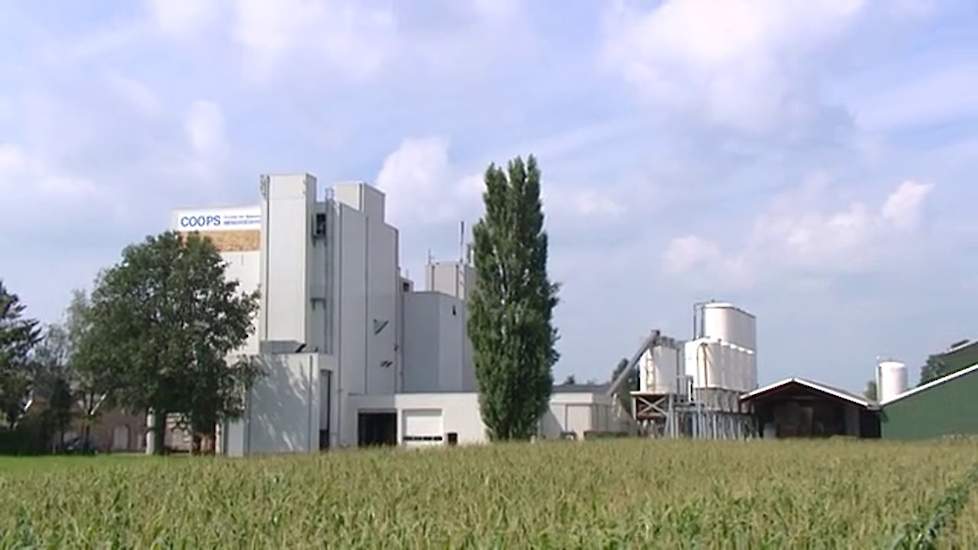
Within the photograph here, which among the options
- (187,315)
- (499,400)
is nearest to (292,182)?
(187,315)

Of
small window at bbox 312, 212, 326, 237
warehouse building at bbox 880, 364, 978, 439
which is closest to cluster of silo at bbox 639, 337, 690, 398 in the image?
warehouse building at bbox 880, 364, 978, 439

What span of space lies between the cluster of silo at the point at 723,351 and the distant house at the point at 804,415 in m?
1.58

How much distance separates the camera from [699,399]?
5006cm

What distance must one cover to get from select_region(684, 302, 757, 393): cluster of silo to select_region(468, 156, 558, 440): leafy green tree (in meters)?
9.72

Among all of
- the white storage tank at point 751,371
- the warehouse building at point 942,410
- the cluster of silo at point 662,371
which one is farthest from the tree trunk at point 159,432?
the warehouse building at point 942,410

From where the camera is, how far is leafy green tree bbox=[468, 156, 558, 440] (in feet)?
141

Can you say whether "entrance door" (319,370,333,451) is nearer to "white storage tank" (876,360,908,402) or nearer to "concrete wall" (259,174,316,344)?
"concrete wall" (259,174,316,344)

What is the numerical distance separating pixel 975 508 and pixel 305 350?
4411 centimetres

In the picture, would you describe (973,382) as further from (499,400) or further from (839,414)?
(499,400)

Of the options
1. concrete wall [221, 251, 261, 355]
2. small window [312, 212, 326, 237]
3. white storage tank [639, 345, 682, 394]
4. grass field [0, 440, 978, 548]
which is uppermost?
small window [312, 212, 326, 237]

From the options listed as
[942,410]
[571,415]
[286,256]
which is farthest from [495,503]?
[571,415]

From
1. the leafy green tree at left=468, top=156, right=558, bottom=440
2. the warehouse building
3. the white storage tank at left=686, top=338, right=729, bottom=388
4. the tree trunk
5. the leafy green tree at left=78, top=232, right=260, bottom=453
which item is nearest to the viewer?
the leafy green tree at left=468, top=156, right=558, bottom=440

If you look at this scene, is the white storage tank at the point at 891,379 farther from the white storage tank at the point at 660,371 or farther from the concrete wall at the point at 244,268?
the concrete wall at the point at 244,268

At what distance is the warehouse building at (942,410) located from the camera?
153 ft
